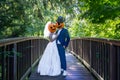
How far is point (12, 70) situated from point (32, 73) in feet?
10.1

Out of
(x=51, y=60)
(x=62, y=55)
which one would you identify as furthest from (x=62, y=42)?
(x=51, y=60)

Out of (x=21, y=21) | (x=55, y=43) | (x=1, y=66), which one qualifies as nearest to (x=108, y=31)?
(x=21, y=21)

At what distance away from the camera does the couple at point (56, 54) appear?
813cm

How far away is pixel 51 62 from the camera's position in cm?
821

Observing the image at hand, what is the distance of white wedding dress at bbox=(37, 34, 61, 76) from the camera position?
811cm

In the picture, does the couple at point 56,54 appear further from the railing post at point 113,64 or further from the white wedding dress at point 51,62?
the railing post at point 113,64

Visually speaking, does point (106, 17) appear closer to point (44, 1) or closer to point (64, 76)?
point (64, 76)

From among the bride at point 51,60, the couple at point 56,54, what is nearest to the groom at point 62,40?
the couple at point 56,54

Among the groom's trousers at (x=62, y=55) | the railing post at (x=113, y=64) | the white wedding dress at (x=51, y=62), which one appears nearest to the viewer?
the railing post at (x=113, y=64)

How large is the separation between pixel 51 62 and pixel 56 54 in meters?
0.24

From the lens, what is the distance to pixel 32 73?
8.42m

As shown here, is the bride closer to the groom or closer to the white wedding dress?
the white wedding dress

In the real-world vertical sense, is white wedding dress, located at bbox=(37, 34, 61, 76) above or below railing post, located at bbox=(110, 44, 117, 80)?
below

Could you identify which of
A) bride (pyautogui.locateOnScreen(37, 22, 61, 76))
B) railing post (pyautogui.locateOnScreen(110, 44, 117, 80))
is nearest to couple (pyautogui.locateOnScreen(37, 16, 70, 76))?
bride (pyautogui.locateOnScreen(37, 22, 61, 76))
